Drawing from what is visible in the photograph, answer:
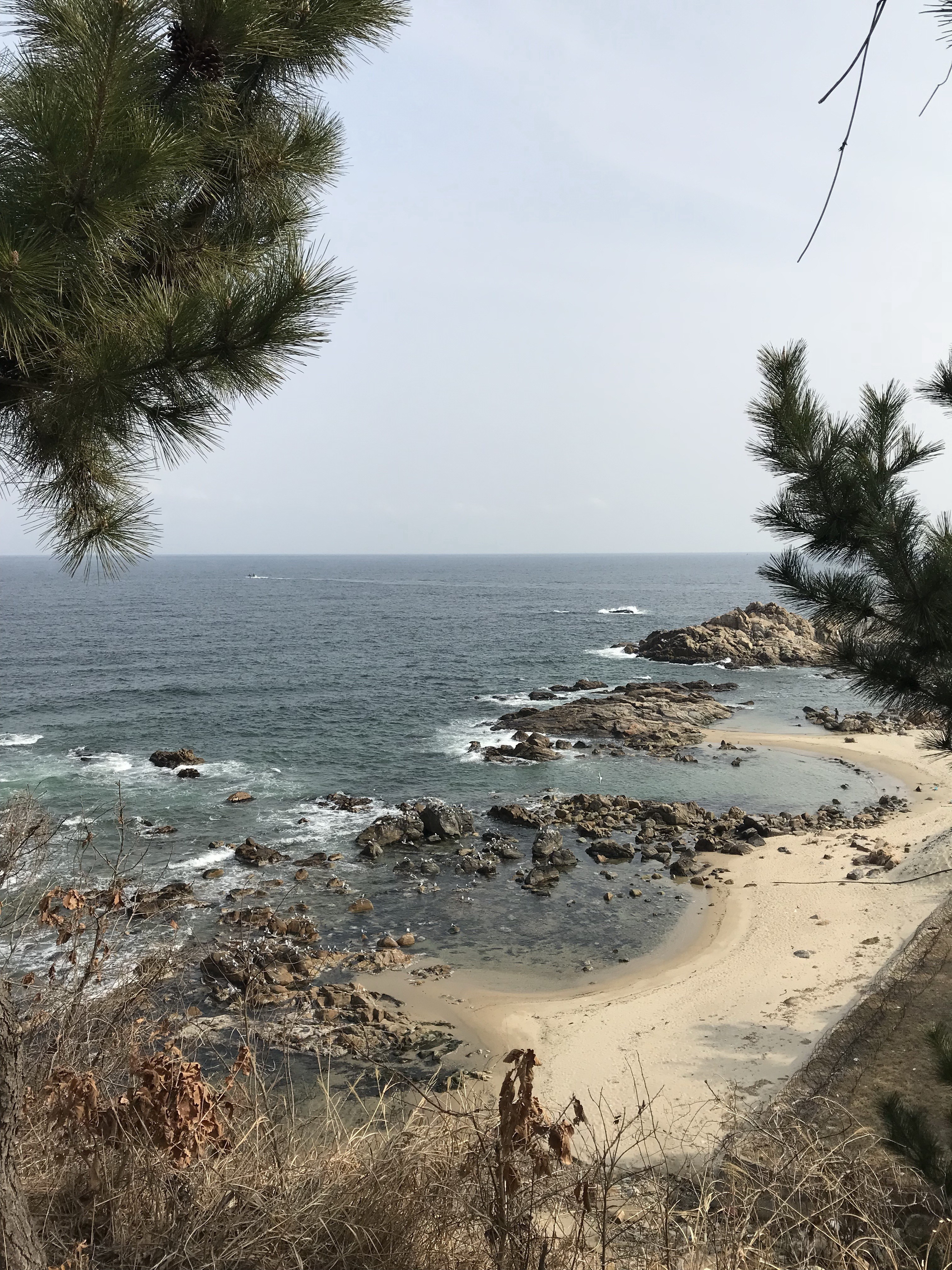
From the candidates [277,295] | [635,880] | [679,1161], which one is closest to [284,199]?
[277,295]

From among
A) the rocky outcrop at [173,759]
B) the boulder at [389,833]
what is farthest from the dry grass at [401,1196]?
the rocky outcrop at [173,759]

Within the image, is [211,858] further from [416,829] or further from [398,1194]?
[398,1194]

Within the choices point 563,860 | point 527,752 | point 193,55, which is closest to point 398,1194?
point 193,55

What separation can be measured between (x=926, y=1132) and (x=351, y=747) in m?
33.9

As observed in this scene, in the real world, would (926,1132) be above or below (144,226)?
below

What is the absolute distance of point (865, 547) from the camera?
20.2ft

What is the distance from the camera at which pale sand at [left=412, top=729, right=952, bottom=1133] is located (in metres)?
14.2

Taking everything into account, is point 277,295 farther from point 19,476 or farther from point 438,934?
point 438,934

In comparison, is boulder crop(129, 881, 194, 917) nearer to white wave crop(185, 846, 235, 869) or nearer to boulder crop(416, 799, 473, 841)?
white wave crop(185, 846, 235, 869)

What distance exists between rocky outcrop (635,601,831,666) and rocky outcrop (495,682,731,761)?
13861 mm

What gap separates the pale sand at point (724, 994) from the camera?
14.2 meters

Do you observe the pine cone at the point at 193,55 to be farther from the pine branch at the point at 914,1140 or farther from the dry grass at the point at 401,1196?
the pine branch at the point at 914,1140

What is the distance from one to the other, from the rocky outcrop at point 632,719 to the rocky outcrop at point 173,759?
477 inches

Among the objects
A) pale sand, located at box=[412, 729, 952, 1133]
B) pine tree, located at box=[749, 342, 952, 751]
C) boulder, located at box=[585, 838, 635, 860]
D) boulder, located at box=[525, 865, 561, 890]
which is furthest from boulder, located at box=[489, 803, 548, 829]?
pine tree, located at box=[749, 342, 952, 751]
